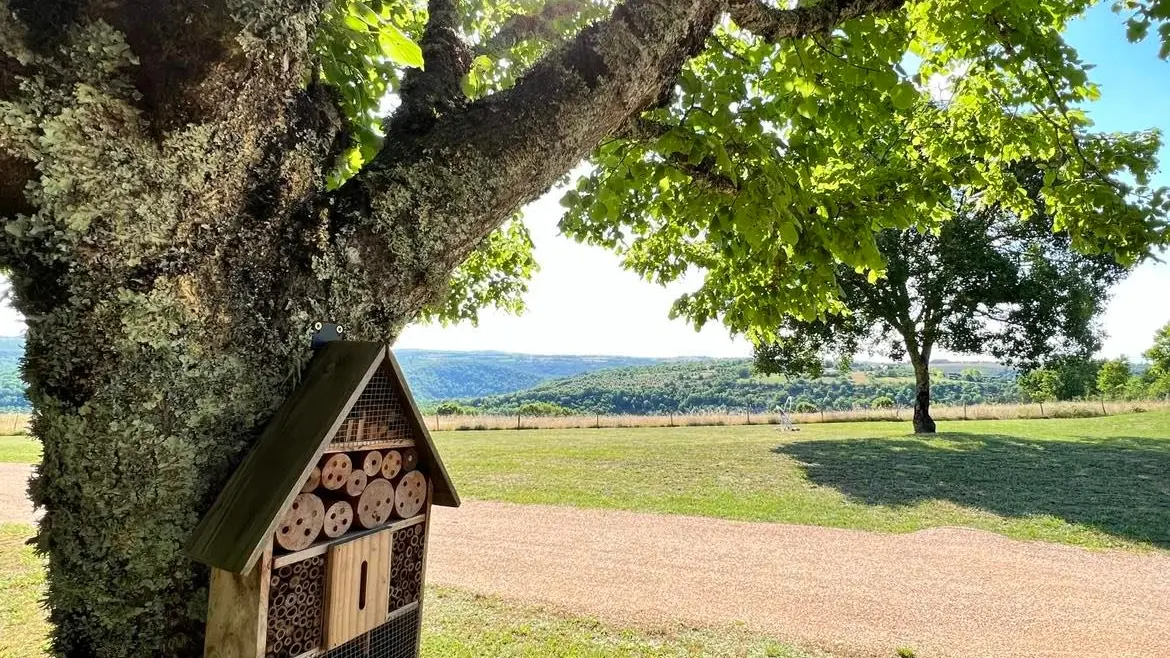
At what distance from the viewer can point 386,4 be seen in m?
4.02

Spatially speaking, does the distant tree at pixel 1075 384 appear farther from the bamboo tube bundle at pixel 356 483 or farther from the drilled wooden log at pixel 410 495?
the bamboo tube bundle at pixel 356 483

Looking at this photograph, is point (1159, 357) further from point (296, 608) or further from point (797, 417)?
point (296, 608)

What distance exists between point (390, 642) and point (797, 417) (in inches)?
1266

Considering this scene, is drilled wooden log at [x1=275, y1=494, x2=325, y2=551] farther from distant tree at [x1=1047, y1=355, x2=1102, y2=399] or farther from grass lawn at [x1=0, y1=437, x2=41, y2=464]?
distant tree at [x1=1047, y1=355, x2=1102, y2=399]

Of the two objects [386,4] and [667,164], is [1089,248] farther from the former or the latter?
[386,4]

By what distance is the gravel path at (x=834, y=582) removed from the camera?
6164mm

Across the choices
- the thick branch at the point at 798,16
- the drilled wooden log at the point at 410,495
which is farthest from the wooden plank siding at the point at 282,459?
the thick branch at the point at 798,16

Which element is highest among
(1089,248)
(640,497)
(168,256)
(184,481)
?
(1089,248)

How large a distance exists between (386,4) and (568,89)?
2211 millimetres

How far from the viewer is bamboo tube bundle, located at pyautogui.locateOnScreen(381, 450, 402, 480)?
2115 mm

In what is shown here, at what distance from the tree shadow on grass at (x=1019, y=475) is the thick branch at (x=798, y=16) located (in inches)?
390

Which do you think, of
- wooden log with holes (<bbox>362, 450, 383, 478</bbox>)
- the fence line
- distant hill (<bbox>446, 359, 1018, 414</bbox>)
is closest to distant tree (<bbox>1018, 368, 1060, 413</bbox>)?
distant hill (<bbox>446, 359, 1018, 414</bbox>)

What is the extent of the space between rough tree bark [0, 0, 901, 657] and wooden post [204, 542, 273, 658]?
9cm

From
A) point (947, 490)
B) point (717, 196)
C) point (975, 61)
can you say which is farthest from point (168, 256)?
point (947, 490)
